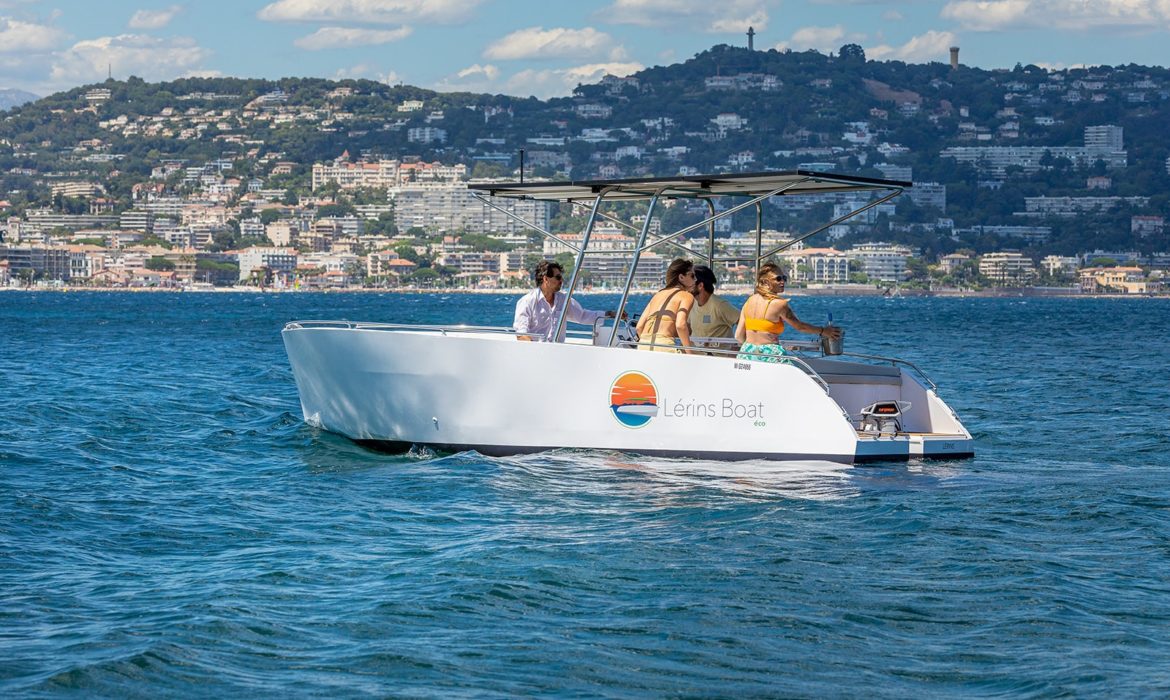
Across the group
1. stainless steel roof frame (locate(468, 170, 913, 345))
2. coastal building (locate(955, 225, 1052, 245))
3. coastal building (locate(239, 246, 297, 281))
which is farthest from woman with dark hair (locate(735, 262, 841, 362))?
coastal building (locate(955, 225, 1052, 245))

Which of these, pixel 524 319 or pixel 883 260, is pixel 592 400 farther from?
pixel 883 260

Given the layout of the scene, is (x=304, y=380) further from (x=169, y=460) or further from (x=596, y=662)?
(x=596, y=662)

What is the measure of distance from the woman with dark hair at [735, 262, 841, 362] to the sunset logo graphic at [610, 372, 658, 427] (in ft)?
2.26

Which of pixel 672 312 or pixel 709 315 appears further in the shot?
pixel 709 315

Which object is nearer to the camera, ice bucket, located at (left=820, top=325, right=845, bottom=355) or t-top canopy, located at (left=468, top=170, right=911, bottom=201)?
t-top canopy, located at (left=468, top=170, right=911, bottom=201)

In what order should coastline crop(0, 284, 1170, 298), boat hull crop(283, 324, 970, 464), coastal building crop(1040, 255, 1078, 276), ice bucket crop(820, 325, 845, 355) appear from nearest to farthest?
boat hull crop(283, 324, 970, 464), ice bucket crop(820, 325, 845, 355), coastline crop(0, 284, 1170, 298), coastal building crop(1040, 255, 1078, 276)

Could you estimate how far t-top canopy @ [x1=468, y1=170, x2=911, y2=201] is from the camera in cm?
1143

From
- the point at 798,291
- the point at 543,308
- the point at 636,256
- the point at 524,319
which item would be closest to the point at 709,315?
the point at 636,256

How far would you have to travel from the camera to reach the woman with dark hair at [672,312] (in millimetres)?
11781

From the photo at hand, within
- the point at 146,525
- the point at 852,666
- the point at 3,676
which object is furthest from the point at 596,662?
the point at 146,525

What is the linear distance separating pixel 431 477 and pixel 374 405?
1.43m

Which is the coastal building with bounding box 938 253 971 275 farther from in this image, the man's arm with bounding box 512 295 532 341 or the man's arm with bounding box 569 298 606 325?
the man's arm with bounding box 512 295 532 341

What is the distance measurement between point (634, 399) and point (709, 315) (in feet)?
3.64

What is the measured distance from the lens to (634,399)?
11547mm
